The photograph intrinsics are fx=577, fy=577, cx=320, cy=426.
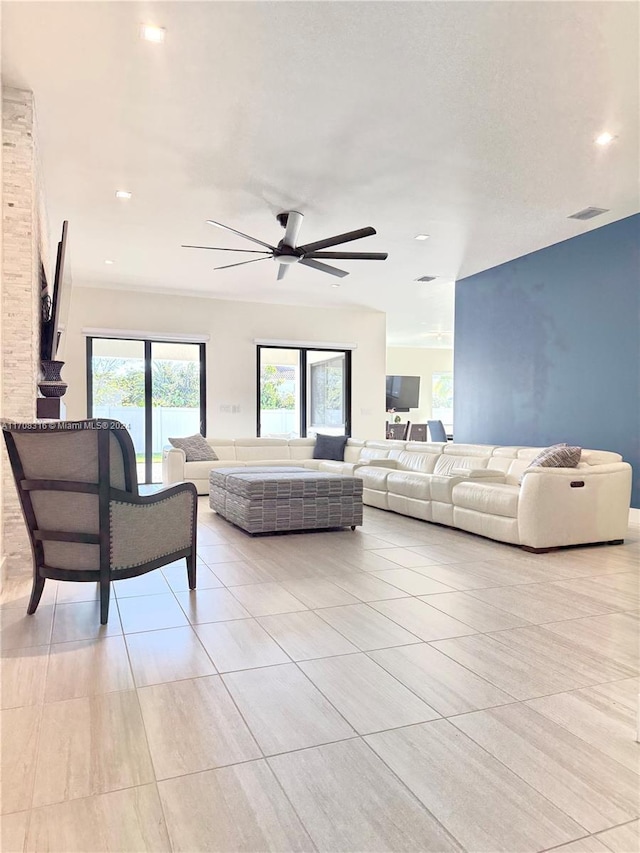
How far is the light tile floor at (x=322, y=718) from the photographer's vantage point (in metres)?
1.38

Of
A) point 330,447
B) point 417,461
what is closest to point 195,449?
point 330,447

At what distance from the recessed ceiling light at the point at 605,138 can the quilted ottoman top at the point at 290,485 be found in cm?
322

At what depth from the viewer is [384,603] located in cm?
308

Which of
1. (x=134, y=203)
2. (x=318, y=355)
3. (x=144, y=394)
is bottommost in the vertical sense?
(x=144, y=394)

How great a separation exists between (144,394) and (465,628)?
7346 millimetres

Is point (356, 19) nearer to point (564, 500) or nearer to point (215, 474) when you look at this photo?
point (564, 500)

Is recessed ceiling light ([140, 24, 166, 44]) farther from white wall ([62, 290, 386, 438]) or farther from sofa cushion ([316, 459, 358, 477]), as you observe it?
white wall ([62, 290, 386, 438])

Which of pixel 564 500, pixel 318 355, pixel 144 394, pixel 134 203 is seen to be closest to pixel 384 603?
pixel 564 500

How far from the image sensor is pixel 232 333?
31.5 ft

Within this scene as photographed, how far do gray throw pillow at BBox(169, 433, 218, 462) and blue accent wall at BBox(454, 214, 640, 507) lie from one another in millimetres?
3595

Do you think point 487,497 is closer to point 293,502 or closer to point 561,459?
point 561,459

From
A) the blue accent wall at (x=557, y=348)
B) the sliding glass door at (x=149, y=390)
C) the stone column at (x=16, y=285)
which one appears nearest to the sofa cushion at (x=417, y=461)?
the blue accent wall at (x=557, y=348)

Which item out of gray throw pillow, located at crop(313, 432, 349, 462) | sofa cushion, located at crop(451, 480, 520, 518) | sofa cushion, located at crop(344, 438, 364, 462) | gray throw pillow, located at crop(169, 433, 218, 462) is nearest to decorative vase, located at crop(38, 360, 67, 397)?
sofa cushion, located at crop(451, 480, 520, 518)

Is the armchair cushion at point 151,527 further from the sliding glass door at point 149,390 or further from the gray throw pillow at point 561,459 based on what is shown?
the sliding glass door at point 149,390
